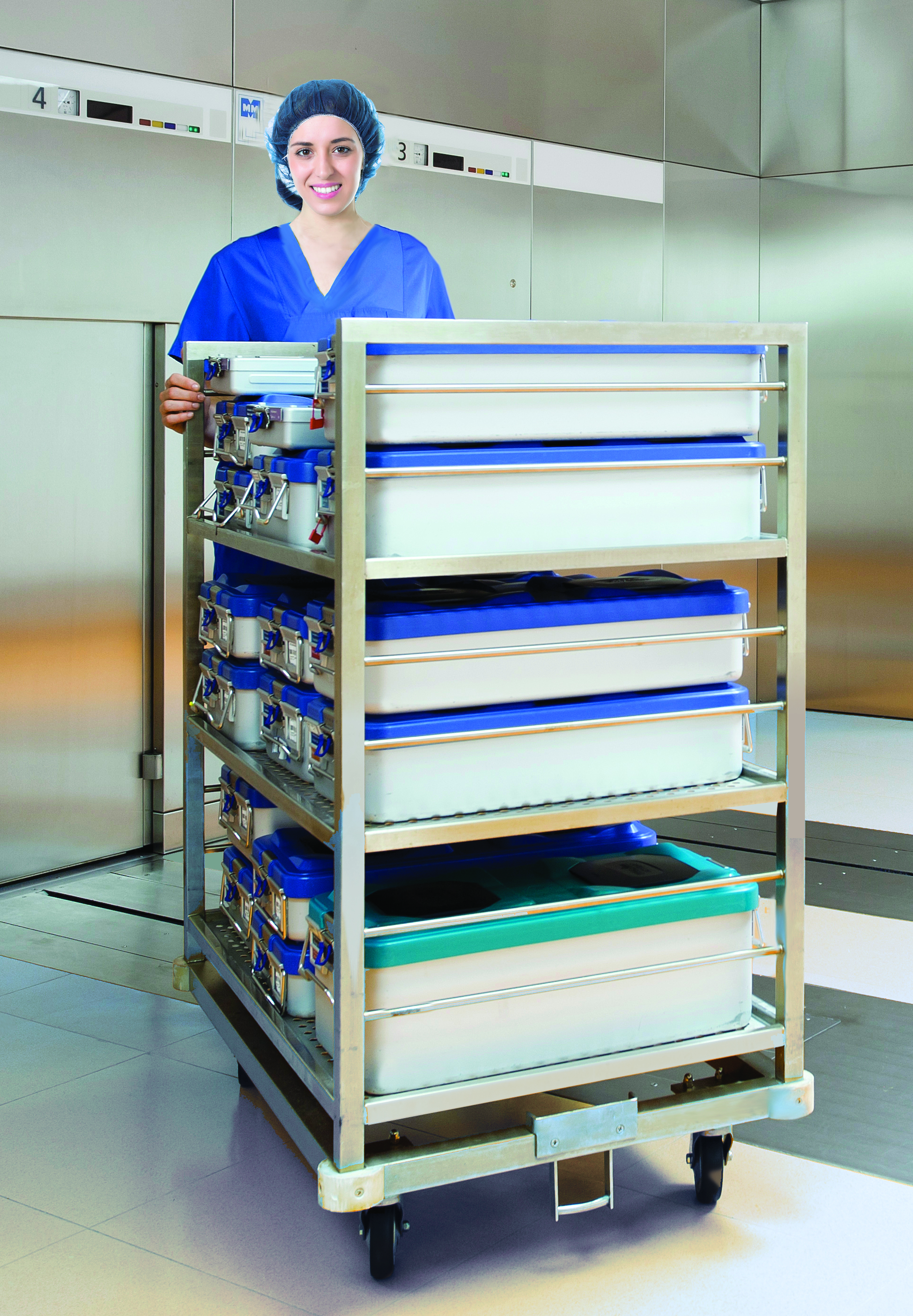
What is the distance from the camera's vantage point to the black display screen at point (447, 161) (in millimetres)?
4758

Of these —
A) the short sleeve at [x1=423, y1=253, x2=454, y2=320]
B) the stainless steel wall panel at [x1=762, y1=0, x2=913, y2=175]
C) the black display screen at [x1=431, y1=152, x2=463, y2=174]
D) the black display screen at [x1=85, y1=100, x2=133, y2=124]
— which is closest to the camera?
the short sleeve at [x1=423, y1=253, x2=454, y2=320]

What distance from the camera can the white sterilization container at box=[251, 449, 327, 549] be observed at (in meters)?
1.82

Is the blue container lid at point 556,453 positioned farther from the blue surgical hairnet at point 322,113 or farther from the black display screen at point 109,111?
the black display screen at point 109,111

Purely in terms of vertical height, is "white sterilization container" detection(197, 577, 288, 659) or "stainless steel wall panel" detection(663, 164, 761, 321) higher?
"stainless steel wall panel" detection(663, 164, 761, 321)

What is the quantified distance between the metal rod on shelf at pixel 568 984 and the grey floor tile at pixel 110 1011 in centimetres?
110

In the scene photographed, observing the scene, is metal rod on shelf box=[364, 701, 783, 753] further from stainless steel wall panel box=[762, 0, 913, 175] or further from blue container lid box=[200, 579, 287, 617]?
stainless steel wall panel box=[762, 0, 913, 175]

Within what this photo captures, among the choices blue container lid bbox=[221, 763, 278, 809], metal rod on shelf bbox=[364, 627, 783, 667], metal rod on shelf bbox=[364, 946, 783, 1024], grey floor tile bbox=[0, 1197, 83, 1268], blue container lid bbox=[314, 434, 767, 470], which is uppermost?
blue container lid bbox=[314, 434, 767, 470]

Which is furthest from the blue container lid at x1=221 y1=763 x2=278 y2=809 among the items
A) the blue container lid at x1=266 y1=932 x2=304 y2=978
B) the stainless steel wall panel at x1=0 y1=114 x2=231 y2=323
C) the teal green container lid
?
the stainless steel wall panel at x1=0 y1=114 x2=231 y2=323

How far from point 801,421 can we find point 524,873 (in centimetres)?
74

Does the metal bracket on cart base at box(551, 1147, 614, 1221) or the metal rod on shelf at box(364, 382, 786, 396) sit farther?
the metal bracket on cart base at box(551, 1147, 614, 1221)

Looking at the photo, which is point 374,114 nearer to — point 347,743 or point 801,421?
point 801,421

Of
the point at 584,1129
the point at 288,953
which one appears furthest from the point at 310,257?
the point at 584,1129

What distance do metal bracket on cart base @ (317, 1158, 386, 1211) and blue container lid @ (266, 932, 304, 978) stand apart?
1.07ft

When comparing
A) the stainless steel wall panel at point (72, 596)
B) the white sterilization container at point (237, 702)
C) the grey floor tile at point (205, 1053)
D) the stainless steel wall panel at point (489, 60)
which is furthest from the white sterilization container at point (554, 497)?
the stainless steel wall panel at point (489, 60)
